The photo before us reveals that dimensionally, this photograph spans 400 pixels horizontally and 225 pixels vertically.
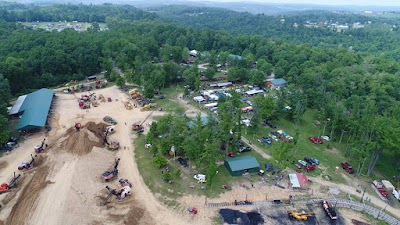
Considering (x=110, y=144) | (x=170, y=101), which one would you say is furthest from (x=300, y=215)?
Result: (x=170, y=101)

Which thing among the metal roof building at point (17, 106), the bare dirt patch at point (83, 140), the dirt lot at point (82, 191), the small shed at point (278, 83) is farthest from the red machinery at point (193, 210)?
the small shed at point (278, 83)

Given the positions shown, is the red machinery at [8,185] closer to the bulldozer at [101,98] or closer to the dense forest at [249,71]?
the dense forest at [249,71]

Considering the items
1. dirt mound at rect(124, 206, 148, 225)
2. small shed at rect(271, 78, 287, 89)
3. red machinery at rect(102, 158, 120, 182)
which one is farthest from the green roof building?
small shed at rect(271, 78, 287, 89)

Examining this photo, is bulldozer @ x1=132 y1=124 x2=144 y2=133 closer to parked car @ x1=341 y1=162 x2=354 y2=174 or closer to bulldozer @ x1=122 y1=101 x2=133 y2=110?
bulldozer @ x1=122 y1=101 x2=133 y2=110

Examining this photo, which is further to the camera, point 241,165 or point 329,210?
point 241,165

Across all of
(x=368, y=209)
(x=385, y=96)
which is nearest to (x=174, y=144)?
(x=368, y=209)

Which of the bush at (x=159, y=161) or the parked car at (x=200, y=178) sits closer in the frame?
the parked car at (x=200, y=178)

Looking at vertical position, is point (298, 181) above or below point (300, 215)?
above

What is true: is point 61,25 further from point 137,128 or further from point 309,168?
point 309,168
